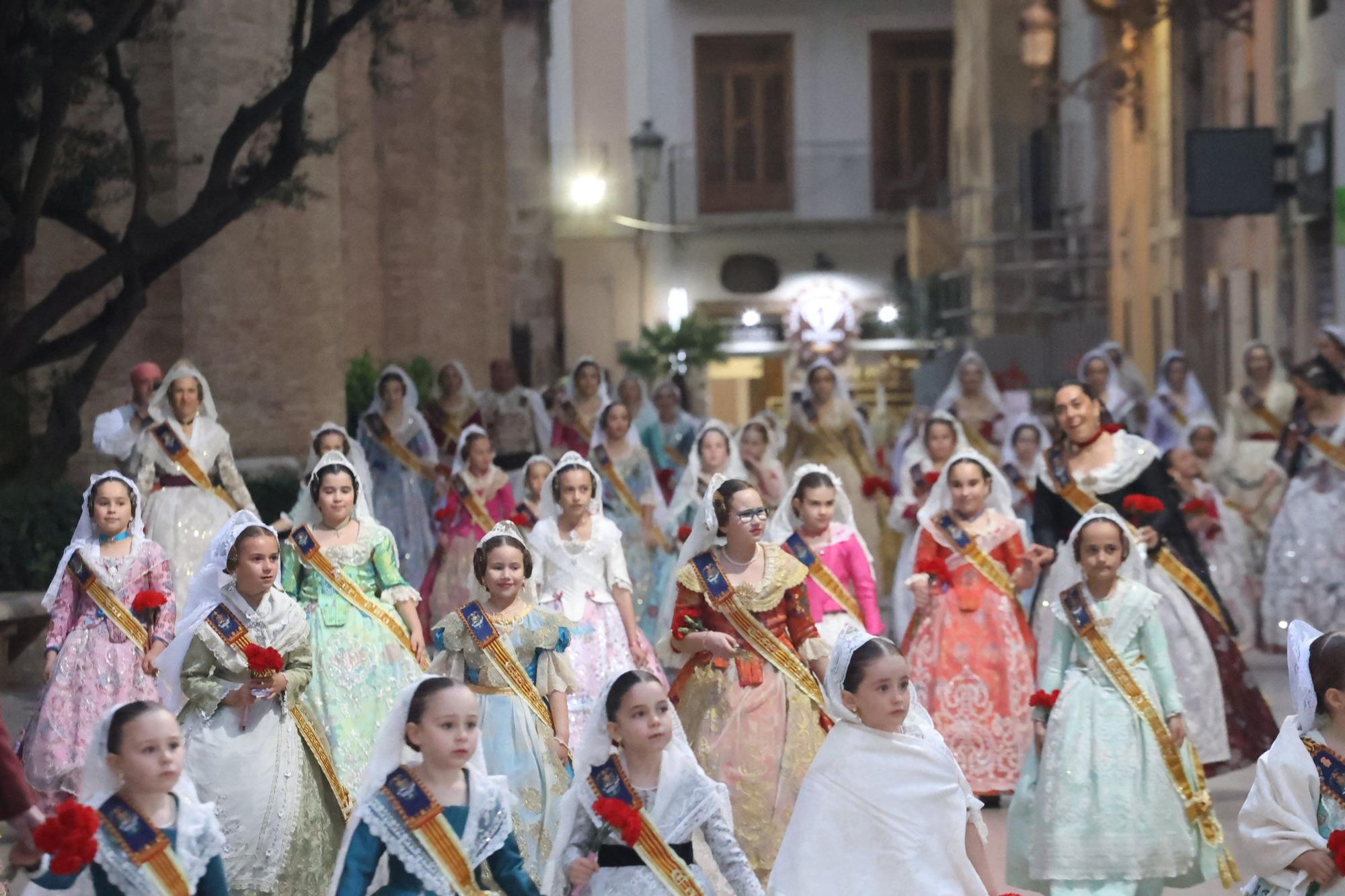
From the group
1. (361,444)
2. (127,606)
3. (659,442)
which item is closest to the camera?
(127,606)

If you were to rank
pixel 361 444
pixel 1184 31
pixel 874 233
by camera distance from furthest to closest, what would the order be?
pixel 874 233, pixel 1184 31, pixel 361 444

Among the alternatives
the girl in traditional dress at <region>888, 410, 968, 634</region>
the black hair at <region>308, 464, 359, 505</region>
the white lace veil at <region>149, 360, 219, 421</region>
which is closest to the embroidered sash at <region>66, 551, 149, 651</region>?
the black hair at <region>308, 464, 359, 505</region>

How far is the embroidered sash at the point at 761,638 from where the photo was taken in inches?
334

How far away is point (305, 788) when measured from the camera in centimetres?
796

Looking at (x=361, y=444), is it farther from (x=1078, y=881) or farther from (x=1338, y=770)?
(x=1338, y=770)

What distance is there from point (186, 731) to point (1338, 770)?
12.2 feet

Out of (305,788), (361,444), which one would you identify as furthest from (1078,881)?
(361,444)

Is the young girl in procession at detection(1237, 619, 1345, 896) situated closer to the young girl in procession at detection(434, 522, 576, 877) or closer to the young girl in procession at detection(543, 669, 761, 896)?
the young girl in procession at detection(543, 669, 761, 896)

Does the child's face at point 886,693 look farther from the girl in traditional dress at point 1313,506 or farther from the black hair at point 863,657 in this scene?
the girl in traditional dress at point 1313,506

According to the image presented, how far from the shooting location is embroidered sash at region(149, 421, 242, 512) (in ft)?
40.1

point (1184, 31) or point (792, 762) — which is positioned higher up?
point (1184, 31)

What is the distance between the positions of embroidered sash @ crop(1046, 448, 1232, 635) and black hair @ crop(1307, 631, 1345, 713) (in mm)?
3687

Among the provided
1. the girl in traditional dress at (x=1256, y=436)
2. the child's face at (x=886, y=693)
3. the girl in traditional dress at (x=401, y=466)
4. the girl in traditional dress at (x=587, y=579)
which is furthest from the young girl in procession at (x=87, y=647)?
the girl in traditional dress at (x=1256, y=436)

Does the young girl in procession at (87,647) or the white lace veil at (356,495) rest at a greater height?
the white lace veil at (356,495)
